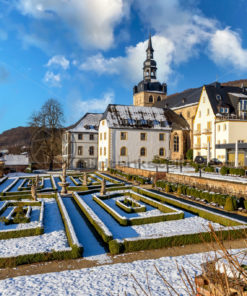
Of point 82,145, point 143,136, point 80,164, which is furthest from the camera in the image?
point 80,164

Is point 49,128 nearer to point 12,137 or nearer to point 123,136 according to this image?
point 123,136

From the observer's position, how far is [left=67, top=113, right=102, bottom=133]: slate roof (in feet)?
164

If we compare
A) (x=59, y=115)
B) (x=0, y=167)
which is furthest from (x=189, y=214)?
(x=59, y=115)

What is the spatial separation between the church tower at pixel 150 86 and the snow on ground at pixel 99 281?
2605 inches

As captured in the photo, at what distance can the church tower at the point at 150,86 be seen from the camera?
72.4 m

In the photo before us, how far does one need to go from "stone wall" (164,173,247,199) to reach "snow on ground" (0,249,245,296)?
10044 mm

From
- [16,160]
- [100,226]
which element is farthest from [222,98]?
[16,160]

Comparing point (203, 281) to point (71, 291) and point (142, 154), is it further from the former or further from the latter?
point (142, 154)

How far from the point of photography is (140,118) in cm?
4534

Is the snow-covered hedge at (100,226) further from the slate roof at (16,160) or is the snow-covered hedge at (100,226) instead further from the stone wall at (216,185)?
the slate roof at (16,160)

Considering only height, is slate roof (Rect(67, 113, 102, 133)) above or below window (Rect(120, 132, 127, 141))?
above

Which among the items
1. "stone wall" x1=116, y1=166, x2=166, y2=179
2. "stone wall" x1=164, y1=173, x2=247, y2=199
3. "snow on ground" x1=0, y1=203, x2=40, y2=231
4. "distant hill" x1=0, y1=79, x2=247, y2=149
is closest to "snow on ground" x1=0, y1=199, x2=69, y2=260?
"snow on ground" x1=0, y1=203, x2=40, y2=231

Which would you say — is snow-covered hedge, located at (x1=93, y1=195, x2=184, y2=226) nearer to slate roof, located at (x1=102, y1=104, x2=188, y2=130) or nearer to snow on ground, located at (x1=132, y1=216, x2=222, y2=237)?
snow on ground, located at (x1=132, y1=216, x2=222, y2=237)

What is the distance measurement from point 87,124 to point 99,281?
45316 millimetres
